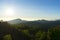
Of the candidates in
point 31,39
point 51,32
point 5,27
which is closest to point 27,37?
point 31,39

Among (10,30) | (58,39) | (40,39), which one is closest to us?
(58,39)

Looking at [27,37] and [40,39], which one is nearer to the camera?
[40,39]

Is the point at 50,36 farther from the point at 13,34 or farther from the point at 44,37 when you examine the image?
the point at 13,34

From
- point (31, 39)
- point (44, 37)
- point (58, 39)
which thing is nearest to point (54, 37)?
point (58, 39)

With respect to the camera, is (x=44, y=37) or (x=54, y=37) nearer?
(x=54, y=37)

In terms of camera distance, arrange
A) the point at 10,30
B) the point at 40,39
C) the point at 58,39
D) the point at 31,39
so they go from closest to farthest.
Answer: the point at 58,39 → the point at 40,39 → the point at 31,39 → the point at 10,30

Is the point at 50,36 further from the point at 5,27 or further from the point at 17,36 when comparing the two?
the point at 5,27

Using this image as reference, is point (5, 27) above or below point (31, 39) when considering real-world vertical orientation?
above

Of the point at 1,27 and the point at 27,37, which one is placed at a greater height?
the point at 1,27
